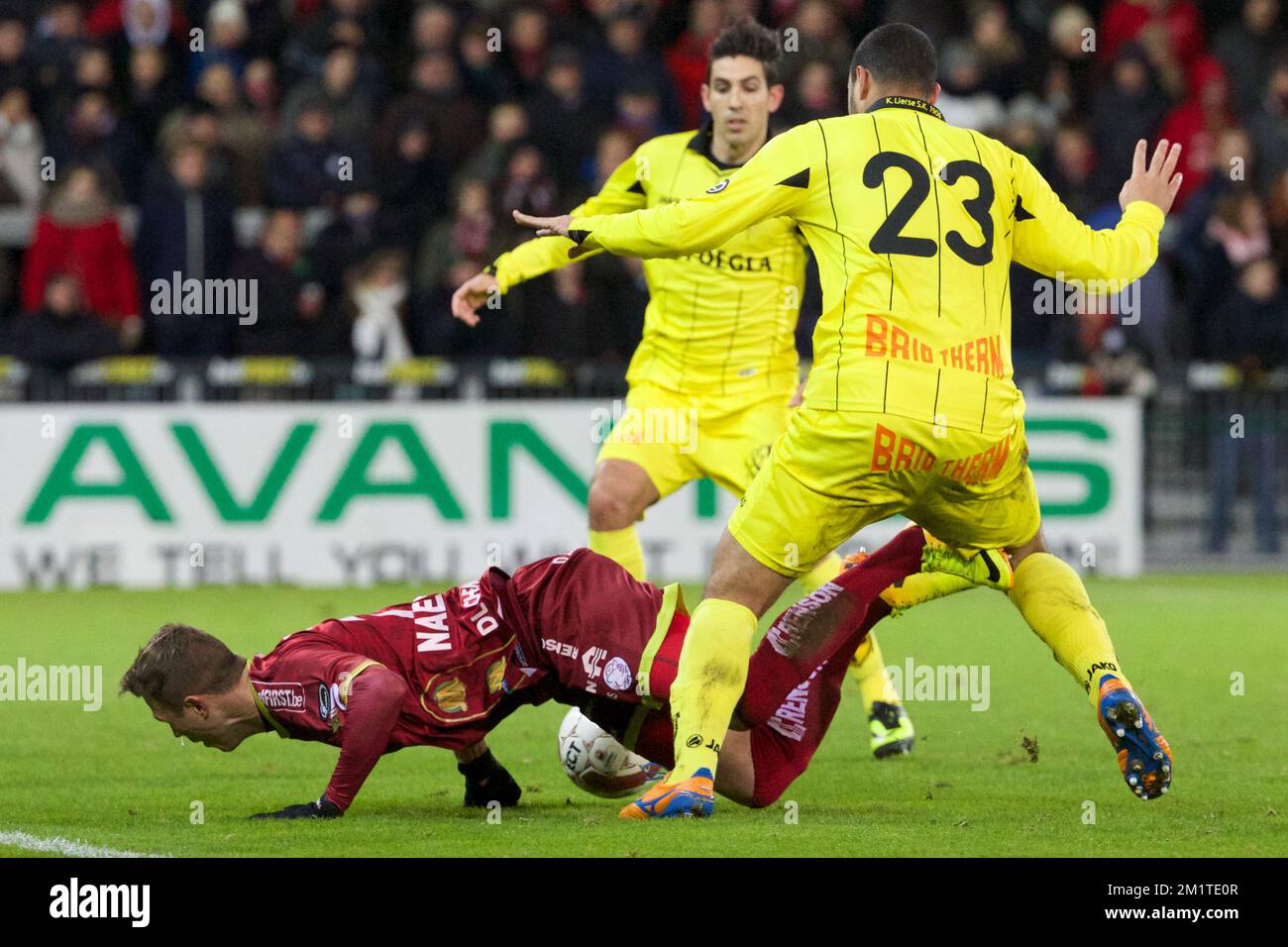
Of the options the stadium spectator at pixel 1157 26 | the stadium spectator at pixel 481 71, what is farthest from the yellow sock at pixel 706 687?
the stadium spectator at pixel 1157 26

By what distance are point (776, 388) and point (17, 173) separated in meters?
9.67

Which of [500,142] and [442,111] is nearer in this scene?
[500,142]

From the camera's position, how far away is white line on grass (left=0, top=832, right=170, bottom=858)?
6.13 meters

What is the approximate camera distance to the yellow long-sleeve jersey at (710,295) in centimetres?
937

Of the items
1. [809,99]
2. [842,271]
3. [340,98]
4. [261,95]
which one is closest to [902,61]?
[842,271]

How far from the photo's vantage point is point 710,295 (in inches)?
377

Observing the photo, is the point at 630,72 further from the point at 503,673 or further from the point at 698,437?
the point at 503,673

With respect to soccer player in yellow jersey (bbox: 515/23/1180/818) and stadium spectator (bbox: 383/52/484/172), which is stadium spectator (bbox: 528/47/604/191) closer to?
stadium spectator (bbox: 383/52/484/172)

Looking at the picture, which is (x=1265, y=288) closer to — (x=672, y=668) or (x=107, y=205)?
(x=107, y=205)

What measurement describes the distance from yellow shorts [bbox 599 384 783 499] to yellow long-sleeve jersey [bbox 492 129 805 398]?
76mm

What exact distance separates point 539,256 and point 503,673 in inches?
94.8

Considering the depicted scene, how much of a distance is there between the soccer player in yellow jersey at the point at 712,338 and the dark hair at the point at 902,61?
2251mm
